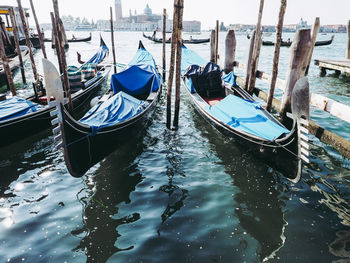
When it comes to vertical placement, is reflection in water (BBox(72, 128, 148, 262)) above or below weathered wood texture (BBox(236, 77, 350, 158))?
below

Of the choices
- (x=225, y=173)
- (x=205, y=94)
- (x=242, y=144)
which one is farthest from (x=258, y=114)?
(x=205, y=94)

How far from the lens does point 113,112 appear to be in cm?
460

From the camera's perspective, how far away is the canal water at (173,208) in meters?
2.67

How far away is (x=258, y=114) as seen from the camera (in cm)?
456

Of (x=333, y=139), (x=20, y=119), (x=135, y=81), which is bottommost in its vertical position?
(x=20, y=119)

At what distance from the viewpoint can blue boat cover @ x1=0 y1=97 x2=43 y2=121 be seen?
464cm

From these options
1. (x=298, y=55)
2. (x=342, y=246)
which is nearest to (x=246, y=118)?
(x=298, y=55)

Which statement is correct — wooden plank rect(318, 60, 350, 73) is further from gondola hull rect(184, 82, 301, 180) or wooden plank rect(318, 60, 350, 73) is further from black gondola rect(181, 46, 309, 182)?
gondola hull rect(184, 82, 301, 180)

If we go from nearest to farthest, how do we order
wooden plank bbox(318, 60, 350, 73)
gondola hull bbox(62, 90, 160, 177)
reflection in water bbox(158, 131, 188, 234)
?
1. gondola hull bbox(62, 90, 160, 177)
2. reflection in water bbox(158, 131, 188, 234)
3. wooden plank bbox(318, 60, 350, 73)

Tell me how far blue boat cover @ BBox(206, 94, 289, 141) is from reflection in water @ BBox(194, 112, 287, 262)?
1.49 ft

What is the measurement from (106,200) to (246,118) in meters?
2.88

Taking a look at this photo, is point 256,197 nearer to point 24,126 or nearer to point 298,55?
point 298,55

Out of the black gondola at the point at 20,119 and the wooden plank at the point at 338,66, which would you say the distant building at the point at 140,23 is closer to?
the wooden plank at the point at 338,66

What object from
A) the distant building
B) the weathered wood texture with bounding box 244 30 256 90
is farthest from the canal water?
the distant building
